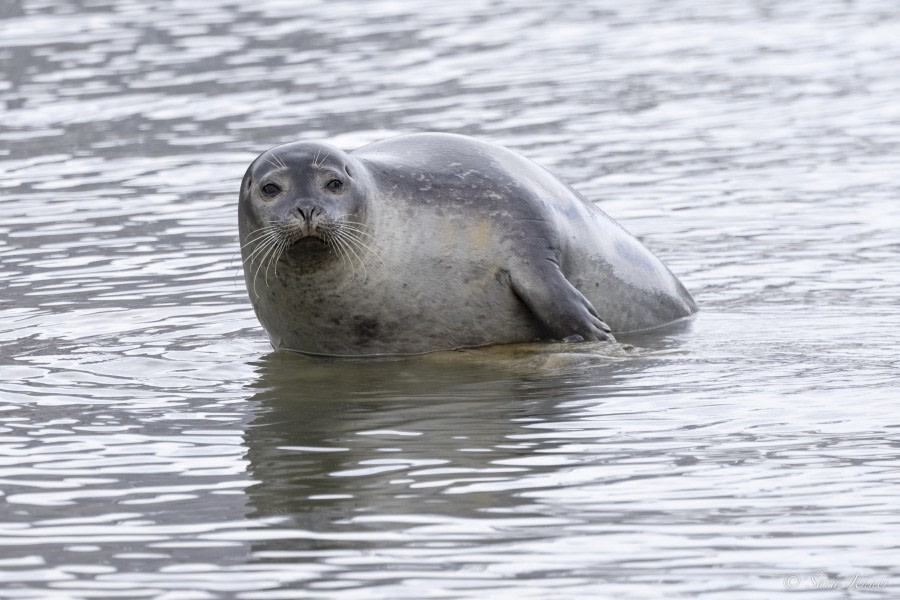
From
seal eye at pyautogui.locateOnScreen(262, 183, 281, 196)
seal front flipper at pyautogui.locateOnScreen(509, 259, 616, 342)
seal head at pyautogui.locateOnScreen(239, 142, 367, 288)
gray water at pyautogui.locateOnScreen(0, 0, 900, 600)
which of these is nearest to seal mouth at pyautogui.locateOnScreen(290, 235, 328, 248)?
seal head at pyautogui.locateOnScreen(239, 142, 367, 288)

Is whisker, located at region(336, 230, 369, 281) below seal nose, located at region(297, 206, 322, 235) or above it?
below

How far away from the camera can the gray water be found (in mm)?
5344

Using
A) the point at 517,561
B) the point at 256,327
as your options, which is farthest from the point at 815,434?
the point at 256,327

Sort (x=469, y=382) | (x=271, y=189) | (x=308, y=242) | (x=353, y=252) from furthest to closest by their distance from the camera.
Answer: (x=353, y=252) → (x=308, y=242) → (x=271, y=189) → (x=469, y=382)

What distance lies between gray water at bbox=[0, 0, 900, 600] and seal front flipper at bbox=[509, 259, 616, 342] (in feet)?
0.58

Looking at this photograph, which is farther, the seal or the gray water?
the seal

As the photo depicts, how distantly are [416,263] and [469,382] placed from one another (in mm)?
864

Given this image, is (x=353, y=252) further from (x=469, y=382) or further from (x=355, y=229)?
(x=469, y=382)

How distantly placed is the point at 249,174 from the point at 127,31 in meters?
15.0

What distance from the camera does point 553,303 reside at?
855 centimetres

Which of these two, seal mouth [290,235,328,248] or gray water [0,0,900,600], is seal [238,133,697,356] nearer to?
seal mouth [290,235,328,248]

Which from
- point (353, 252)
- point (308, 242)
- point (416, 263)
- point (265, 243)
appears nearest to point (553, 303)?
point (416, 263)

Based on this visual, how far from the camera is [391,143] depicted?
30.5 feet

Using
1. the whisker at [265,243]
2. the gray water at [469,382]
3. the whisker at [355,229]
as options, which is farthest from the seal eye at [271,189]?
the gray water at [469,382]
